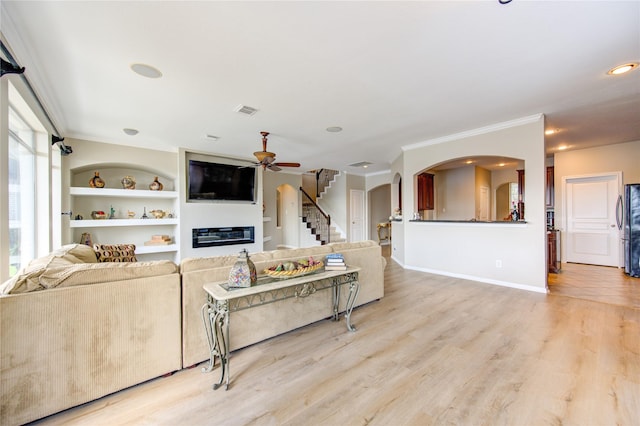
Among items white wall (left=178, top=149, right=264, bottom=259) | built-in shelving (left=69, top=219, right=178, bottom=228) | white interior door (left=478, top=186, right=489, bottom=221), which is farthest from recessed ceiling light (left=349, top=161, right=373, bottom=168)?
built-in shelving (left=69, top=219, right=178, bottom=228)

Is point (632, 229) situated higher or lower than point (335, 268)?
higher

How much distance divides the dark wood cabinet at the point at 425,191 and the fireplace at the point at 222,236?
4117mm

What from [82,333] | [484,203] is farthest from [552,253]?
[82,333]

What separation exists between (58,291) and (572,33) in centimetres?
416

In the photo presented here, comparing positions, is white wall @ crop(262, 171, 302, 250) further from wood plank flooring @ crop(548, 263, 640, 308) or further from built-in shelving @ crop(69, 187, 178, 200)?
wood plank flooring @ crop(548, 263, 640, 308)

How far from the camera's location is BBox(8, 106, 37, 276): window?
3104mm

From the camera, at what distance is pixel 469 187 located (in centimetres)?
771

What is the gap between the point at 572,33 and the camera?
2107mm

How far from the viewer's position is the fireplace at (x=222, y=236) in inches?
230

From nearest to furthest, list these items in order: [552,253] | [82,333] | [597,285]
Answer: [82,333] < [597,285] < [552,253]

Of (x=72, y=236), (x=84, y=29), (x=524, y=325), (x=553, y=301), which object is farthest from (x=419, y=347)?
(x=72, y=236)

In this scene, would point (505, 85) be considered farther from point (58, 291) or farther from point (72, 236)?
point (72, 236)

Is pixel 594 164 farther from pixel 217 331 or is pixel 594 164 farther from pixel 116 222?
pixel 116 222

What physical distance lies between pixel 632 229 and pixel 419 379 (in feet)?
19.1
